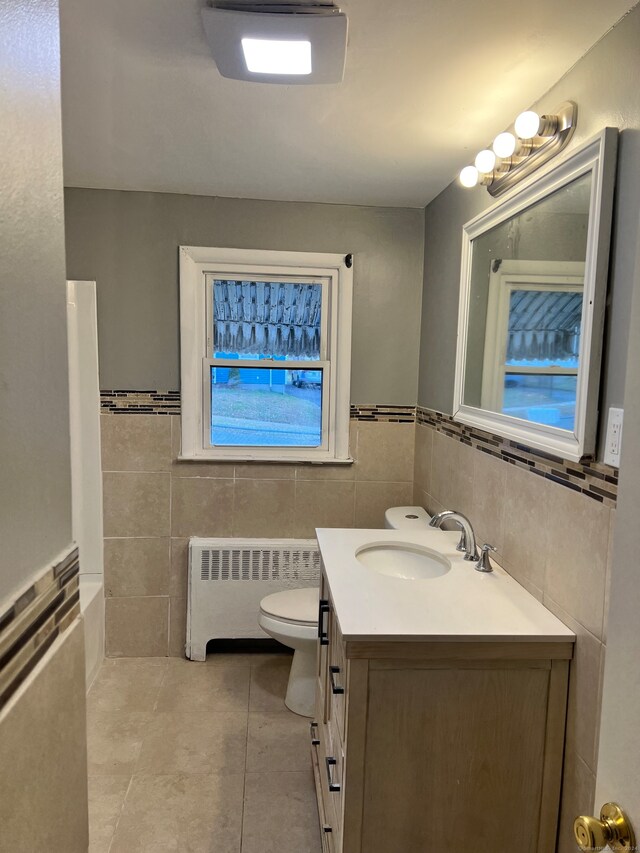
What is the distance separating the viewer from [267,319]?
2.79 m

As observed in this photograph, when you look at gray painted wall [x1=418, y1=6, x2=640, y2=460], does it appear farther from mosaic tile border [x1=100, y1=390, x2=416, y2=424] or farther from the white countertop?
mosaic tile border [x1=100, y1=390, x2=416, y2=424]

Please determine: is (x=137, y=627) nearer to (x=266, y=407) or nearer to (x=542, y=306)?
(x=266, y=407)

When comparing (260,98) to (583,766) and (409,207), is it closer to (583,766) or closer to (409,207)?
(409,207)

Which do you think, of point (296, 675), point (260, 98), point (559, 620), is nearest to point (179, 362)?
point (260, 98)

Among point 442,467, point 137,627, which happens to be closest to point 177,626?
point 137,627

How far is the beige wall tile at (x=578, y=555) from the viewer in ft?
4.12

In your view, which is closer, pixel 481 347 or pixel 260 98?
pixel 260 98

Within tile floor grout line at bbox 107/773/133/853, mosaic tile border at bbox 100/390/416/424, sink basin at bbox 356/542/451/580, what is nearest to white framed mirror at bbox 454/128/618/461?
sink basin at bbox 356/542/451/580

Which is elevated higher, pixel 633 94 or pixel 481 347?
pixel 633 94

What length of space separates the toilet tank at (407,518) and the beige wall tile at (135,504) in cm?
109

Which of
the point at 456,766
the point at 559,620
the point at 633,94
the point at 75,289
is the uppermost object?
the point at 633,94

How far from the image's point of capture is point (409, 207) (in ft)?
8.95

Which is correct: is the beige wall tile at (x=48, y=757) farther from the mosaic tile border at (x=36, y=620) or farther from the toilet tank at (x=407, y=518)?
the toilet tank at (x=407, y=518)

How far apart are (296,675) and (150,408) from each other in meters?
1.39
